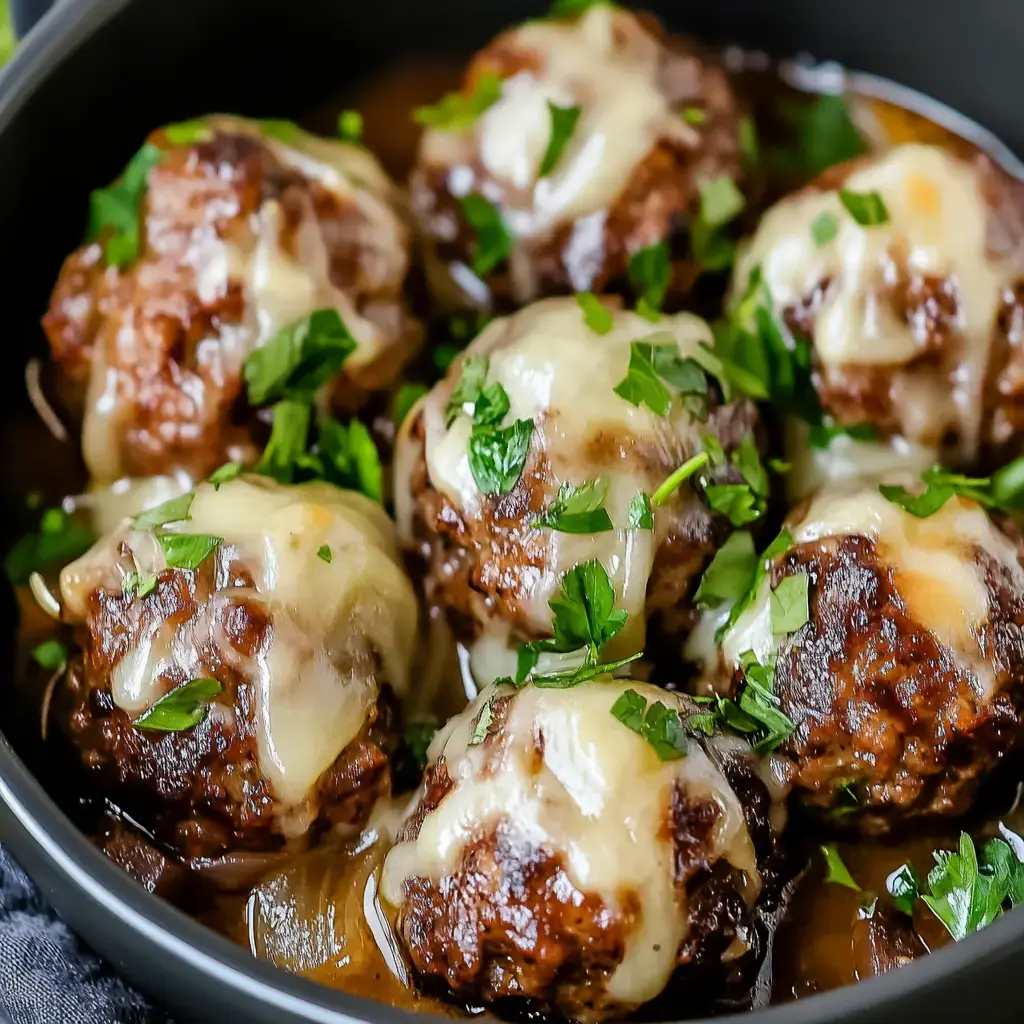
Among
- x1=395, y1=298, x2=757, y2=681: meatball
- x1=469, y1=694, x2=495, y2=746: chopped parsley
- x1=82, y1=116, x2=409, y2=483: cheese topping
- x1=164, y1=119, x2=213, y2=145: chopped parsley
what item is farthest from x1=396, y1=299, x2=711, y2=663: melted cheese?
x1=164, y1=119, x2=213, y2=145: chopped parsley

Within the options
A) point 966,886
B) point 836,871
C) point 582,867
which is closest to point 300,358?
point 582,867

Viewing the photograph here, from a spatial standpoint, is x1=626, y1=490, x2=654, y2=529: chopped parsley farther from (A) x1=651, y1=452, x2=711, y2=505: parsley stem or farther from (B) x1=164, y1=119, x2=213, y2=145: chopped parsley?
(B) x1=164, y1=119, x2=213, y2=145: chopped parsley

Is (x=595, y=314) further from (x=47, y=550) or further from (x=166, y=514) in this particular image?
(x=47, y=550)

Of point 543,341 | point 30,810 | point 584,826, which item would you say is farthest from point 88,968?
point 543,341

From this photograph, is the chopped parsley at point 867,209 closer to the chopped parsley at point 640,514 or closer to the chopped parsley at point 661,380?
the chopped parsley at point 661,380

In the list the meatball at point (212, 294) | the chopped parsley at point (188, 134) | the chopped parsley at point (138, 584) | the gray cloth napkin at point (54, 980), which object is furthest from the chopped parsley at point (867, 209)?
the gray cloth napkin at point (54, 980)

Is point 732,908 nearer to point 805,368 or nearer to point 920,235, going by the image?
point 805,368
